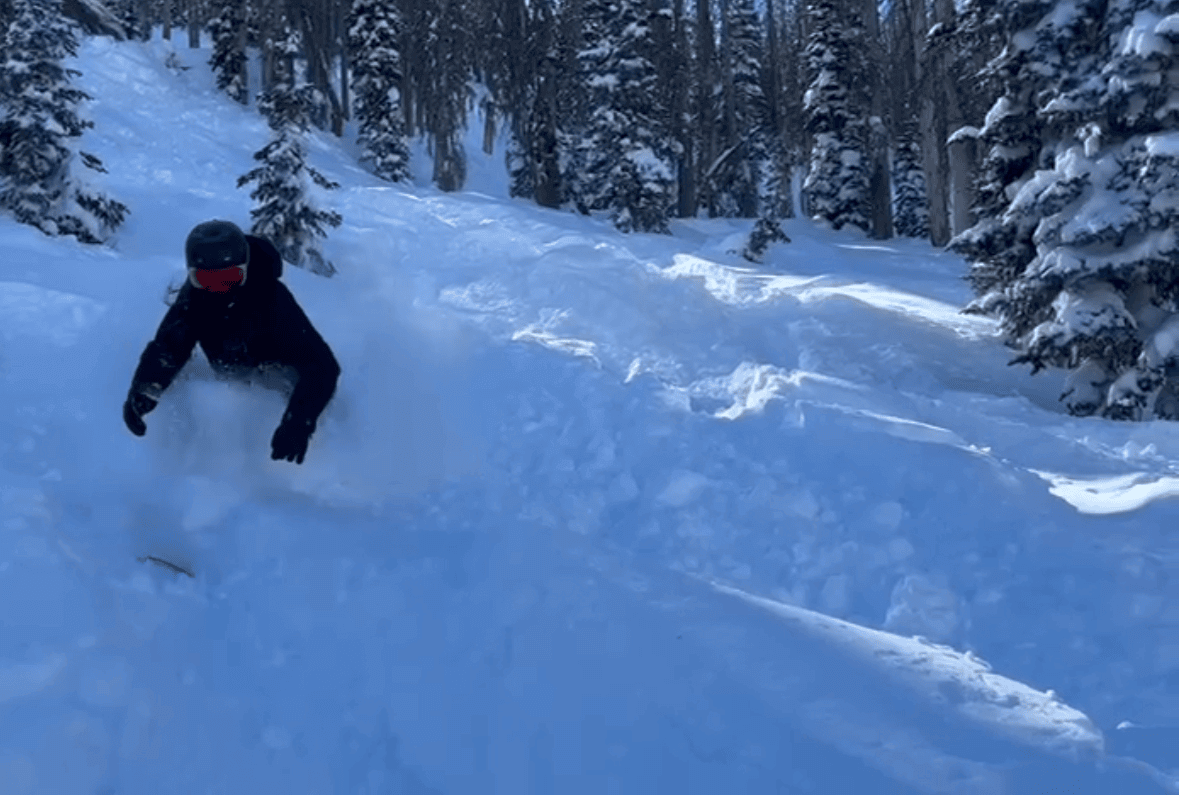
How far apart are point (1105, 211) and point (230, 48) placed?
36.9 m

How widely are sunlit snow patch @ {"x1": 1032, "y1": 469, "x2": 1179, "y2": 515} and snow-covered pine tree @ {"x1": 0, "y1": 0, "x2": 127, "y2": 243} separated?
1188cm

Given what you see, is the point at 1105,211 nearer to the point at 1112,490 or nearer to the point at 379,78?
the point at 1112,490

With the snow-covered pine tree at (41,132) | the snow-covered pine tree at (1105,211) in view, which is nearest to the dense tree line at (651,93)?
the snow-covered pine tree at (1105,211)

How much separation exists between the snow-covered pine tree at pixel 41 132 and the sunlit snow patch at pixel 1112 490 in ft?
39.0

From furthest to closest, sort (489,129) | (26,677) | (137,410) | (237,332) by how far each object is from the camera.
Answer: (489,129) < (237,332) < (137,410) < (26,677)

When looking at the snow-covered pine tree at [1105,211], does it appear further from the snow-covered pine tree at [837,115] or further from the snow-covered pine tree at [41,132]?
the snow-covered pine tree at [837,115]

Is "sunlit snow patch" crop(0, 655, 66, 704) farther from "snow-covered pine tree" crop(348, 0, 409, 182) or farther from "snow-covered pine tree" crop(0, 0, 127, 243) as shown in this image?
"snow-covered pine tree" crop(348, 0, 409, 182)

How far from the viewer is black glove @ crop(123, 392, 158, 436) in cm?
495

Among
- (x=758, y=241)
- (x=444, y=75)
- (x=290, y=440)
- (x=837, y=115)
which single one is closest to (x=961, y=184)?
(x=758, y=241)

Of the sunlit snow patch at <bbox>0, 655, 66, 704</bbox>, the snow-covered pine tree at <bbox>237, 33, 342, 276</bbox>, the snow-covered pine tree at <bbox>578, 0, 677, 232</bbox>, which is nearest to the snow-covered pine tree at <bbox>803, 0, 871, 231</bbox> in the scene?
the snow-covered pine tree at <bbox>578, 0, 677, 232</bbox>

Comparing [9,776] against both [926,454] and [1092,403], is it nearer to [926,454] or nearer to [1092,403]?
[926,454]

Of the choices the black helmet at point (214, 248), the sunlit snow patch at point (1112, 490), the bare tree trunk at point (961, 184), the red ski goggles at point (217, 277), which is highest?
the bare tree trunk at point (961, 184)

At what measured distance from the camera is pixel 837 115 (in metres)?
30.3

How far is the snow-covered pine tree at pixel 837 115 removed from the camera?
29.4m
